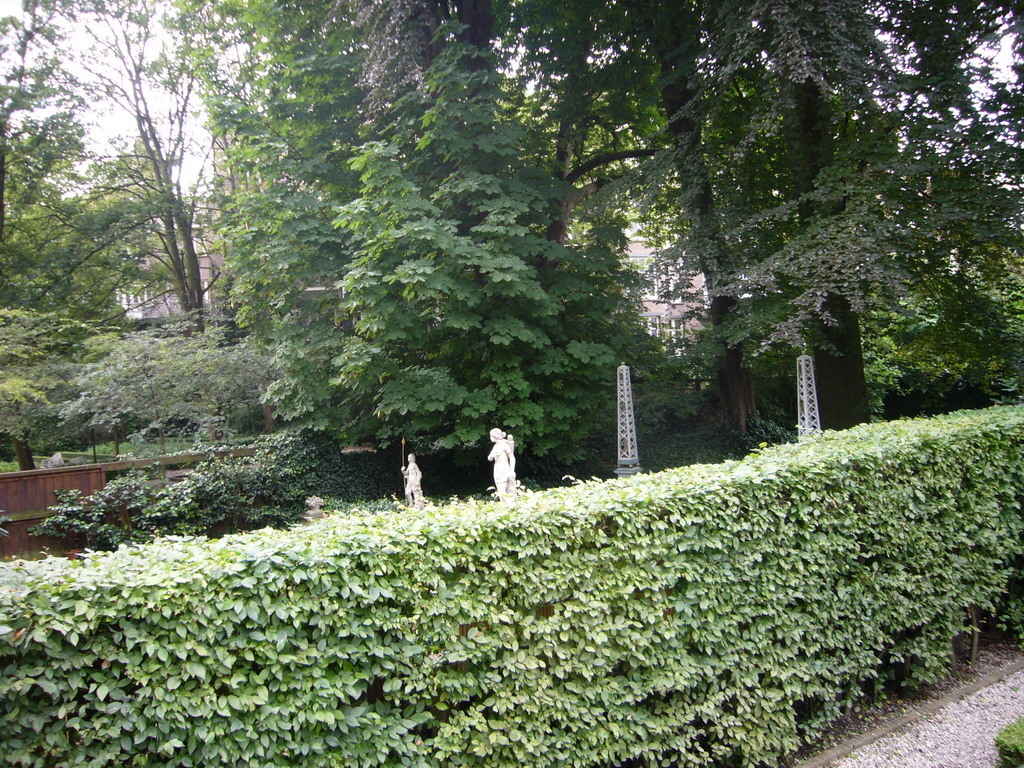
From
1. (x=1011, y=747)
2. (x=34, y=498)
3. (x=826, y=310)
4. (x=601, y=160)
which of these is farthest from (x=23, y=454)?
(x=1011, y=747)

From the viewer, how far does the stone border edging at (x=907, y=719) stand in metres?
4.89

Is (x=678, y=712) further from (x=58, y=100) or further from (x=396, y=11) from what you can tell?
(x=58, y=100)

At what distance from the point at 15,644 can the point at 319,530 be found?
4.66 feet

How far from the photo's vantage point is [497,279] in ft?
34.8

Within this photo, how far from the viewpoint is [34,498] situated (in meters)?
12.0

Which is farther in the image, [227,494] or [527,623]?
[227,494]

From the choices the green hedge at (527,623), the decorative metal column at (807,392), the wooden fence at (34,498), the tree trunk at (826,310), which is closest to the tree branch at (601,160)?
the tree trunk at (826,310)

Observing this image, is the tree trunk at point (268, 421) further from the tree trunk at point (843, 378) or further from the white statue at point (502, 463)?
the tree trunk at point (843, 378)

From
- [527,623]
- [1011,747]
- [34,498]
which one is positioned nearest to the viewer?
[527,623]

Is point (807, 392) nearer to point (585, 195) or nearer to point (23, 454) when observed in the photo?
point (585, 195)

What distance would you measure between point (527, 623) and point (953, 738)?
12.6 ft

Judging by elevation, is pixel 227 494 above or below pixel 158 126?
below

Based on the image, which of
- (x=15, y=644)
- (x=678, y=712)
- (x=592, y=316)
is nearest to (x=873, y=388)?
(x=592, y=316)

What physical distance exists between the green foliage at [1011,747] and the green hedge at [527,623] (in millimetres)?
951
